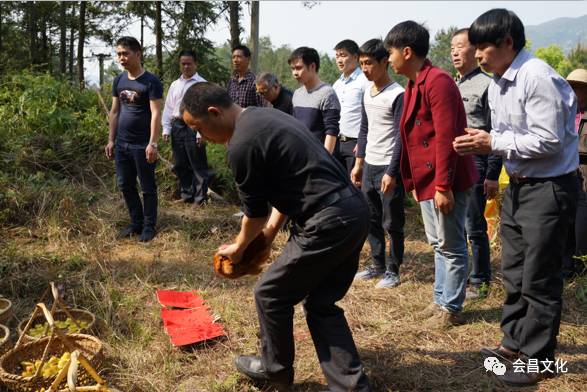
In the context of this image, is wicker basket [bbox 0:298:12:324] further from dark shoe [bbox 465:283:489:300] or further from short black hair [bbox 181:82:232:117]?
dark shoe [bbox 465:283:489:300]

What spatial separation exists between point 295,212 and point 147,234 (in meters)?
3.45

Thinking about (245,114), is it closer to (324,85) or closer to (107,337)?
(107,337)

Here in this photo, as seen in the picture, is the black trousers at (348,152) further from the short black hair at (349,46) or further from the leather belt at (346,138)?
the short black hair at (349,46)

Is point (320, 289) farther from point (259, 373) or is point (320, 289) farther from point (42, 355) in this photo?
point (42, 355)

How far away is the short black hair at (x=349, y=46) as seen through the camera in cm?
495

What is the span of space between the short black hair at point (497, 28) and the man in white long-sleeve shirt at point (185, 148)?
14.3 ft

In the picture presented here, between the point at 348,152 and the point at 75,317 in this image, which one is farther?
the point at 348,152

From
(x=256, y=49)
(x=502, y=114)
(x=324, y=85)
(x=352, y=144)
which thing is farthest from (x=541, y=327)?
(x=256, y=49)

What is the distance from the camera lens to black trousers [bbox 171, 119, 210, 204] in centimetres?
662

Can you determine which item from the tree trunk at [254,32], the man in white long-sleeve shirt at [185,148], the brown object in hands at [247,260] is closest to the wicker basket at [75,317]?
the brown object in hands at [247,260]

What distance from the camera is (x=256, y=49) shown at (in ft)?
32.6

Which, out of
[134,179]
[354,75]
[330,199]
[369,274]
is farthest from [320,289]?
[134,179]

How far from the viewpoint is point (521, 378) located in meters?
2.78

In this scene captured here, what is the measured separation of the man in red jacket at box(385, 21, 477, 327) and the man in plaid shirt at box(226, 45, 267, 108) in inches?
111
